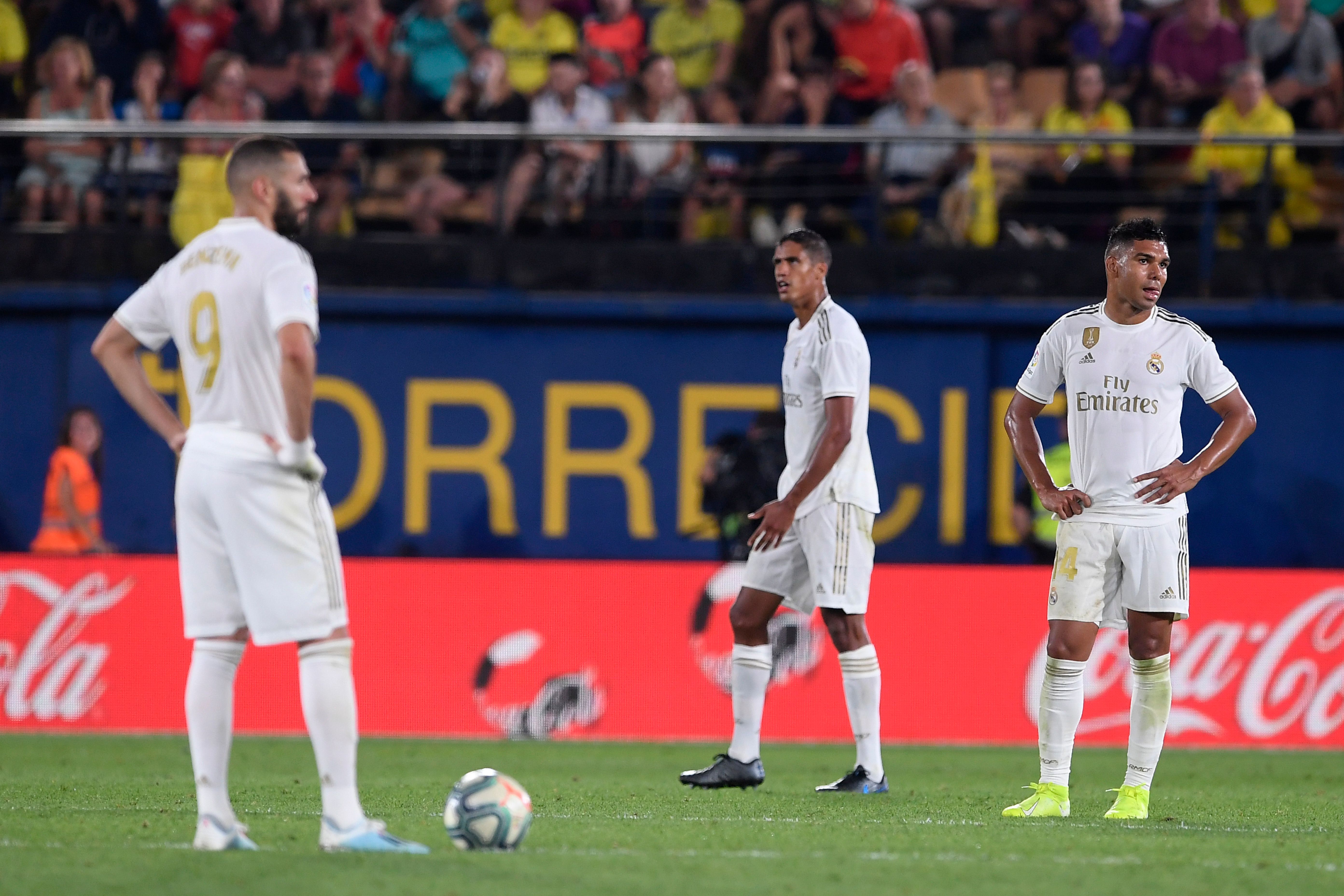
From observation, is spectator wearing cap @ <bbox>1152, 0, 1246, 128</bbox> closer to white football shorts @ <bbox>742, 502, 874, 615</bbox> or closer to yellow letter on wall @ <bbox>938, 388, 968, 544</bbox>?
yellow letter on wall @ <bbox>938, 388, 968, 544</bbox>

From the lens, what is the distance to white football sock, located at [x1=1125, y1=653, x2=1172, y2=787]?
6.79 metres

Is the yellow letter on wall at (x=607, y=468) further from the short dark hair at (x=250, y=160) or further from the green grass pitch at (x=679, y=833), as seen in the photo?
the short dark hair at (x=250, y=160)

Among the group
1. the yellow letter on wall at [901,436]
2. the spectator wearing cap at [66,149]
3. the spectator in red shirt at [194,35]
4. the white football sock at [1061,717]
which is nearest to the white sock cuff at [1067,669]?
the white football sock at [1061,717]

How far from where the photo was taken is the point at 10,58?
1477 cm

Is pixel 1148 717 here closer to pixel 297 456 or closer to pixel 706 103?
pixel 297 456

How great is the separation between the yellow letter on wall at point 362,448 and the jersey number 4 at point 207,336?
8.48m

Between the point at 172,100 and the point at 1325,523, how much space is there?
10.1 metres

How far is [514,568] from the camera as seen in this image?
11711 millimetres

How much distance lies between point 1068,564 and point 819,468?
4.13 feet

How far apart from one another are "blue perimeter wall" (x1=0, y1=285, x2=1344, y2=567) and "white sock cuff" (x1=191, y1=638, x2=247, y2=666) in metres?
8.36

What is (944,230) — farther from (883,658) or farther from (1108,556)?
(1108,556)

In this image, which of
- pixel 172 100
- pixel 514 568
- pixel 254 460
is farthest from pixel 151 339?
pixel 172 100

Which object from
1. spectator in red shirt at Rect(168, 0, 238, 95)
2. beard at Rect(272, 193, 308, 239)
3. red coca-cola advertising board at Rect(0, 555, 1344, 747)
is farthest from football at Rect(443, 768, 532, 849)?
spectator in red shirt at Rect(168, 0, 238, 95)

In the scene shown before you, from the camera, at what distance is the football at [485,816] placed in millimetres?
5426
